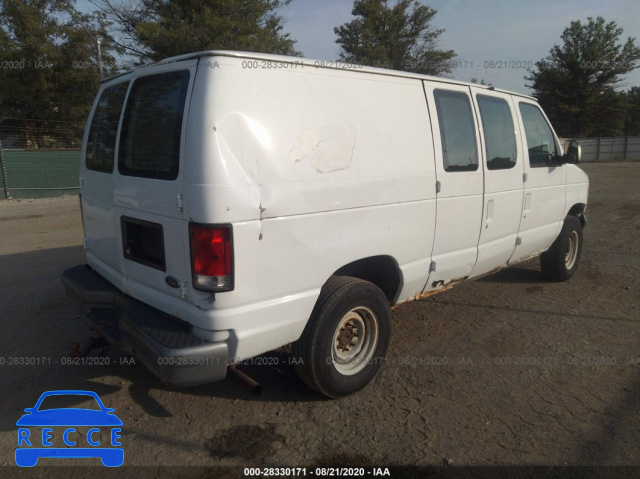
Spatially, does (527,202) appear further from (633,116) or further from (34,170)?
(633,116)

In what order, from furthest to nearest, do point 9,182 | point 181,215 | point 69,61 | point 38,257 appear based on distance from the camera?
1. point 69,61
2. point 9,182
3. point 38,257
4. point 181,215

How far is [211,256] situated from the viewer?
263cm

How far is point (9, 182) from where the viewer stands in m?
13.8

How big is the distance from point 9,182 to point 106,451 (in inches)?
540

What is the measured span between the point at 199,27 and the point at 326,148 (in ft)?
66.7

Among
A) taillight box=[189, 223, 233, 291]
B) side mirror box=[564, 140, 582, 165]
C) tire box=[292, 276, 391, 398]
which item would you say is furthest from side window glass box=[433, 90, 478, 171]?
taillight box=[189, 223, 233, 291]

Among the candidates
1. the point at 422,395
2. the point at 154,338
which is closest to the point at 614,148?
the point at 422,395

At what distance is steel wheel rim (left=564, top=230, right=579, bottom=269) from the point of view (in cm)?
623

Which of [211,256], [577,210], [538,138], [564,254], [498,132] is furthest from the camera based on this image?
[577,210]

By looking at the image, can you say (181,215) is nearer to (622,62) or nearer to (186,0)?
(186,0)

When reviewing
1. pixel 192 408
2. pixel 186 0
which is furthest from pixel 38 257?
pixel 186 0

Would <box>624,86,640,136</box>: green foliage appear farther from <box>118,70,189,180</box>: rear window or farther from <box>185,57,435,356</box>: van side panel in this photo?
<box>118,70,189,180</box>: rear window

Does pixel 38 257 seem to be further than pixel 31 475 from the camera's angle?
Yes

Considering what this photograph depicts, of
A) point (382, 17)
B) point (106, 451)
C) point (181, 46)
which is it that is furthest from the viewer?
point (382, 17)
